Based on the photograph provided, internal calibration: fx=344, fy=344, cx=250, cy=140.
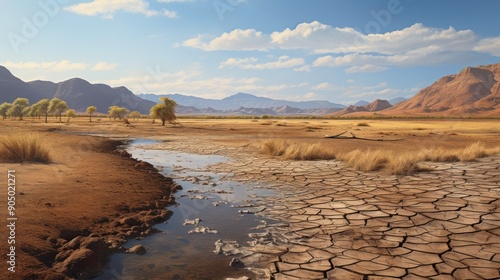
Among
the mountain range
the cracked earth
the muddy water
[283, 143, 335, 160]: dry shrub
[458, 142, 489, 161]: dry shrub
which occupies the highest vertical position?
the mountain range

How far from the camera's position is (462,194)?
23.0 ft

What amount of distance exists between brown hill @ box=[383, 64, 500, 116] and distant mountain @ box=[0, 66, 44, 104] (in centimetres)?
16551

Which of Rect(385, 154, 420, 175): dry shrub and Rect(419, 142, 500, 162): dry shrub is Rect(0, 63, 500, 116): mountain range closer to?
Rect(419, 142, 500, 162): dry shrub

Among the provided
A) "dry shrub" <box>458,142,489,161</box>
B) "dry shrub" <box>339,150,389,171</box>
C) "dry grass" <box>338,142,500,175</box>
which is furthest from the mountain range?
"dry shrub" <box>339,150,389,171</box>

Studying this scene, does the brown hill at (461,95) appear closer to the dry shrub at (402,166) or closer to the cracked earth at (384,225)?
the dry shrub at (402,166)

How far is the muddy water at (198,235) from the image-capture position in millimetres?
3969

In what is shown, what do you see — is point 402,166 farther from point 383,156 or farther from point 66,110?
point 66,110

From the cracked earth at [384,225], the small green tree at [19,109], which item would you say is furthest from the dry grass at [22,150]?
the small green tree at [19,109]

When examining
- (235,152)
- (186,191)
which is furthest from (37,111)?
(186,191)

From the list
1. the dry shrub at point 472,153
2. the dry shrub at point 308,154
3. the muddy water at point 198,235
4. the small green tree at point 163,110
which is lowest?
the muddy water at point 198,235

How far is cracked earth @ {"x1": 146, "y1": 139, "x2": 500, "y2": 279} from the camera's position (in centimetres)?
397

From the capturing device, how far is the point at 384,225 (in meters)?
5.40

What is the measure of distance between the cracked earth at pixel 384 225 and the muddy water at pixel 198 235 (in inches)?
16.6

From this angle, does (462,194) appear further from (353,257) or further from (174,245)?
(174,245)
